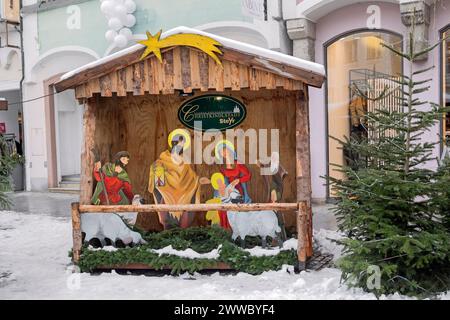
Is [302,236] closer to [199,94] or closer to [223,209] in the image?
[223,209]

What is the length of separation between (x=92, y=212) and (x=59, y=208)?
6.05m

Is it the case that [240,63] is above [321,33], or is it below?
below

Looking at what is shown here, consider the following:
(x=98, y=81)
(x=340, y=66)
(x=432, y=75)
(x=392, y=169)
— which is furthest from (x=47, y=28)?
(x=392, y=169)

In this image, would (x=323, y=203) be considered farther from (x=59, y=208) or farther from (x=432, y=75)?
(x=59, y=208)

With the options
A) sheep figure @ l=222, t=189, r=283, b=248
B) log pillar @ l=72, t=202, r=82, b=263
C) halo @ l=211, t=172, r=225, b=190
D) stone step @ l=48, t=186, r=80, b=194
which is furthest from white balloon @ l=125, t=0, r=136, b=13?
sheep figure @ l=222, t=189, r=283, b=248

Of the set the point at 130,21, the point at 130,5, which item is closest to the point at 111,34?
the point at 130,21

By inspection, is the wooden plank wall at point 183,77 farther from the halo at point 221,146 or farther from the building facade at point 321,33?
the building facade at point 321,33

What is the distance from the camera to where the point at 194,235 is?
6676 mm

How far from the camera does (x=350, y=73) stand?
10.9 m

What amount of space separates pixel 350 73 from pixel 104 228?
681cm

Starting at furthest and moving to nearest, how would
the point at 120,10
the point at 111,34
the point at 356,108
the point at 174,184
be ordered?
the point at 111,34, the point at 120,10, the point at 356,108, the point at 174,184

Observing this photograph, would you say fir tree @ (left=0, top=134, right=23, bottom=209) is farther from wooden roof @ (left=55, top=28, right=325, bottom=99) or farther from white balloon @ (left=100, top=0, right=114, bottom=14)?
white balloon @ (left=100, top=0, right=114, bottom=14)

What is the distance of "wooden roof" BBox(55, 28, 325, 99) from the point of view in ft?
18.7

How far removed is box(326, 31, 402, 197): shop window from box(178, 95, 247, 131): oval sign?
3.81 meters
